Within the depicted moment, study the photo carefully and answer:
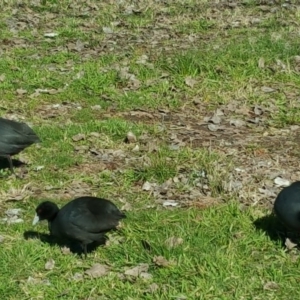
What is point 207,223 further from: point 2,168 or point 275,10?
point 275,10

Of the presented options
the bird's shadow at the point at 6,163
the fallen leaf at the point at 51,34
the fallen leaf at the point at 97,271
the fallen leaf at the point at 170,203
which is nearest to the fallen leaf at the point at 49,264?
the fallen leaf at the point at 97,271

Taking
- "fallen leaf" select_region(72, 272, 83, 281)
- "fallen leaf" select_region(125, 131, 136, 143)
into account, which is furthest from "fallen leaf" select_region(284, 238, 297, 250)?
"fallen leaf" select_region(125, 131, 136, 143)

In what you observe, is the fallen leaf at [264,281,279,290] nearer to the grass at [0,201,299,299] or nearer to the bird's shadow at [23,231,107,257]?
the grass at [0,201,299,299]

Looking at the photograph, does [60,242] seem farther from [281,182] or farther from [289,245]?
[281,182]

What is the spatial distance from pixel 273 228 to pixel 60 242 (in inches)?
68.2

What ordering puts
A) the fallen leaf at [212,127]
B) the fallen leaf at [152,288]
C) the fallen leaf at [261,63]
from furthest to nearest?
1. the fallen leaf at [261,63]
2. the fallen leaf at [212,127]
3. the fallen leaf at [152,288]

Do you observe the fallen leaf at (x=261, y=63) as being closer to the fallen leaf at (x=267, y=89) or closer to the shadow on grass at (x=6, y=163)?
the fallen leaf at (x=267, y=89)

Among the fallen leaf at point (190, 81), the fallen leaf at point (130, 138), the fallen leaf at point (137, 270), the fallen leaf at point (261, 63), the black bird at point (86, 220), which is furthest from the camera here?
the fallen leaf at point (261, 63)

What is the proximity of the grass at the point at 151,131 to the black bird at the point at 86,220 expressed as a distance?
0.65 feet

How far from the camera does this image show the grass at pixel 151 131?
230 inches

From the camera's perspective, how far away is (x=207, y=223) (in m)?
6.45

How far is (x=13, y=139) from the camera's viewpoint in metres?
7.49

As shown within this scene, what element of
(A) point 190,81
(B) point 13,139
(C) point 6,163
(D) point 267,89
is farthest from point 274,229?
(A) point 190,81

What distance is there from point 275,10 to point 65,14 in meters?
3.42
